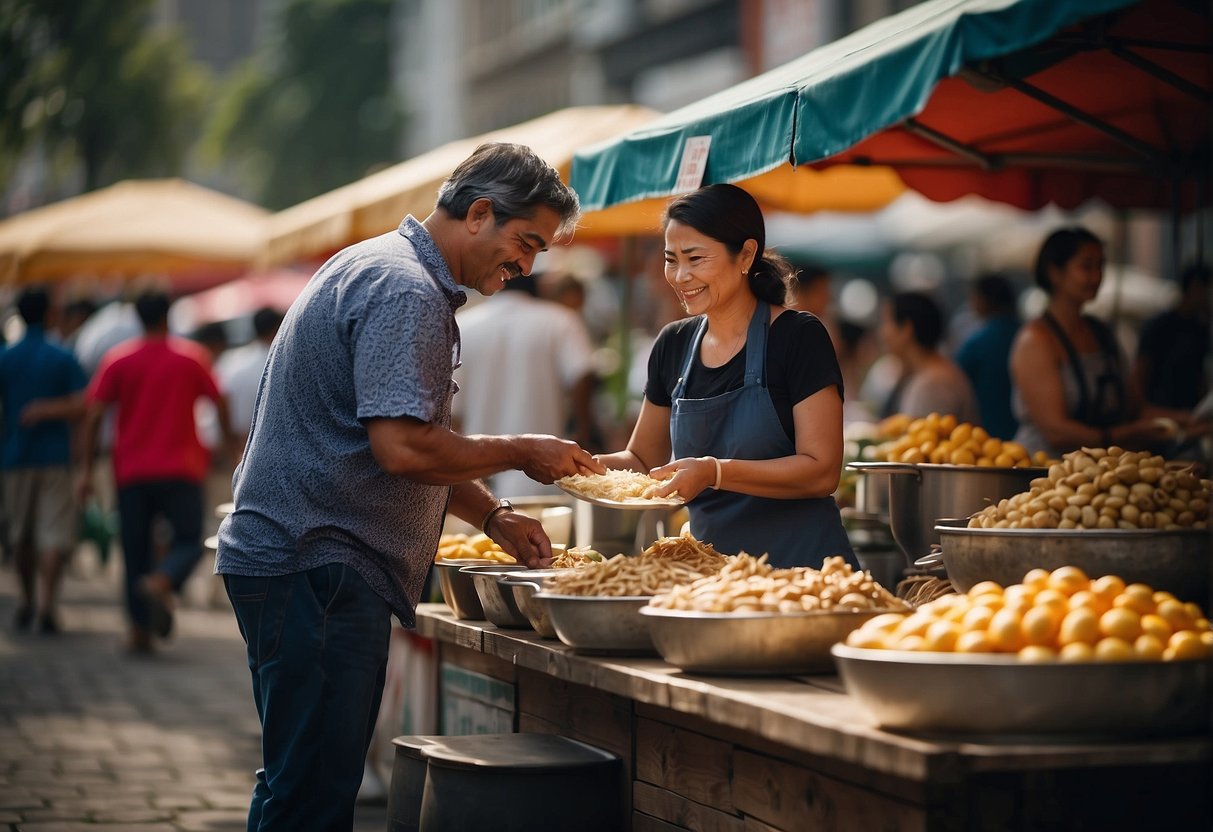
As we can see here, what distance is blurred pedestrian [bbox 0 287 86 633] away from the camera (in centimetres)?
1188

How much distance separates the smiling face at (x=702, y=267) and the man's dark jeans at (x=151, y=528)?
6.89 metres

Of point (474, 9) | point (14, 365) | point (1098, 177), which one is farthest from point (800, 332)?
point (474, 9)

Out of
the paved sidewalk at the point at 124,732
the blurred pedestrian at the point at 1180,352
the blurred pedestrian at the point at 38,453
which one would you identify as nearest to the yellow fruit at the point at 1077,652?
the paved sidewalk at the point at 124,732

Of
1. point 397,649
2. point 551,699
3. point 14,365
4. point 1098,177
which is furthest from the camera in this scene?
point 14,365

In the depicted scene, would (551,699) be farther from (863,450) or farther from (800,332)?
(863,450)

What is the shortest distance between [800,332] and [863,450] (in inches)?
91.1

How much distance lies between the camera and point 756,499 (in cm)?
473

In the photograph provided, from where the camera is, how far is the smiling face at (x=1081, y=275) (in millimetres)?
6895

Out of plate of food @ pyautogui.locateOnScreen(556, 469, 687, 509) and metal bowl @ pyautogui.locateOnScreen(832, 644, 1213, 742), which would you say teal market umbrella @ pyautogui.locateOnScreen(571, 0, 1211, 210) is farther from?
metal bowl @ pyautogui.locateOnScreen(832, 644, 1213, 742)

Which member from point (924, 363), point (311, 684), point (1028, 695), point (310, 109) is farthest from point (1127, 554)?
point (310, 109)

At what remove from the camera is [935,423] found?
236 inches

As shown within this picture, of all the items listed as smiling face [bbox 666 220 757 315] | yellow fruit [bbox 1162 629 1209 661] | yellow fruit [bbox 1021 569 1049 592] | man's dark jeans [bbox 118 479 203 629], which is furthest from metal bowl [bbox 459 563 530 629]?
man's dark jeans [bbox 118 479 203 629]

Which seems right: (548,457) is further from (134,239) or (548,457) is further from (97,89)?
(97,89)

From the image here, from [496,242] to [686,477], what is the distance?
2.64 ft
